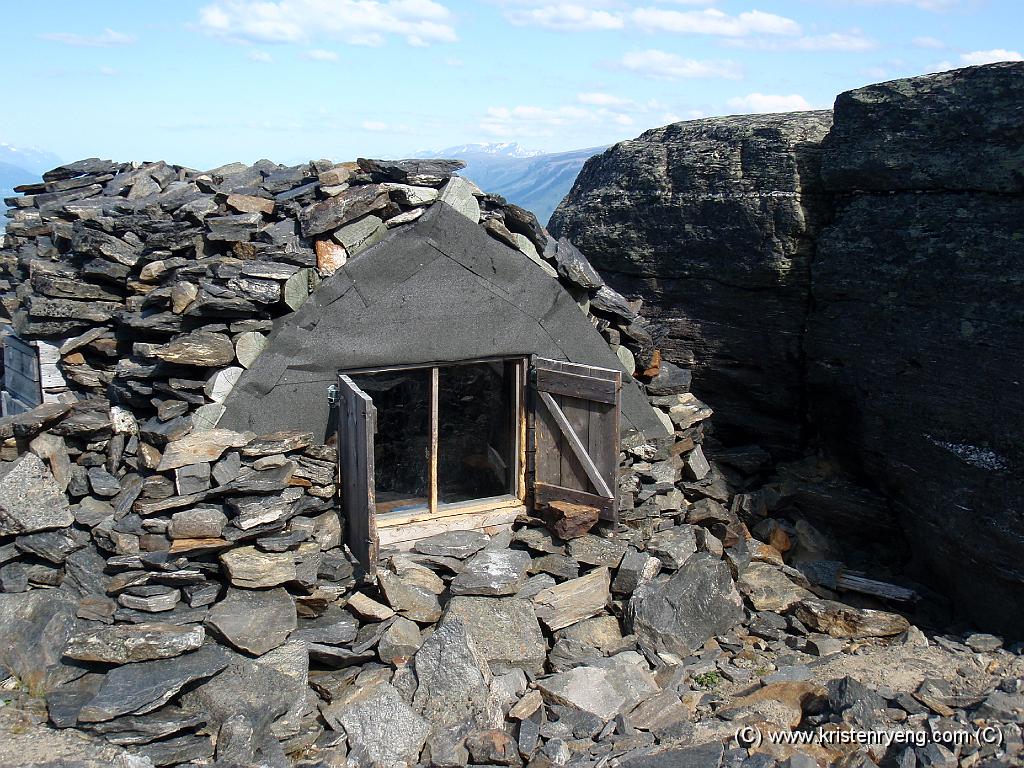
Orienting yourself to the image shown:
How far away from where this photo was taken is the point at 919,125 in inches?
398

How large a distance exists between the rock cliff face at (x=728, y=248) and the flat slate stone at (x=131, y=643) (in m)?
8.32

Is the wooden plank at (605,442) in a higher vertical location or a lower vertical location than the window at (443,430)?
higher

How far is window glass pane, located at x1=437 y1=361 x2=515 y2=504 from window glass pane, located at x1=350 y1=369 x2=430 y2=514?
1.08 ft

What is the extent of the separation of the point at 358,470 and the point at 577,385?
2466 mm

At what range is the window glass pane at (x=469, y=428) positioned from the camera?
13.0m

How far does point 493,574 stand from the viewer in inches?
327

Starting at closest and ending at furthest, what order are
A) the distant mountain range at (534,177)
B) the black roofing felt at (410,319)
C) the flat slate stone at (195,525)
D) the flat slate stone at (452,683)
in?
the flat slate stone at (452,683) < the flat slate stone at (195,525) < the black roofing felt at (410,319) < the distant mountain range at (534,177)

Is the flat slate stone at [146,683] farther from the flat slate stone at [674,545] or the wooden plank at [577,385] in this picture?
the flat slate stone at [674,545]

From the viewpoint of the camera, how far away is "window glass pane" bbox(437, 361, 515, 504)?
13004mm

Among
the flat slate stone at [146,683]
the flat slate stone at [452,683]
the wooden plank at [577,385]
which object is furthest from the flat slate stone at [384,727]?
the wooden plank at [577,385]

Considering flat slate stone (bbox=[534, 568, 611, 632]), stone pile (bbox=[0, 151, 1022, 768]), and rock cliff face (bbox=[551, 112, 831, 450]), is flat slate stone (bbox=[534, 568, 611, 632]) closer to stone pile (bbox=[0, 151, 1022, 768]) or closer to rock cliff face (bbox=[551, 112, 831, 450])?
stone pile (bbox=[0, 151, 1022, 768])

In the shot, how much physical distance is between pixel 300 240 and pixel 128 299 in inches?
73.1

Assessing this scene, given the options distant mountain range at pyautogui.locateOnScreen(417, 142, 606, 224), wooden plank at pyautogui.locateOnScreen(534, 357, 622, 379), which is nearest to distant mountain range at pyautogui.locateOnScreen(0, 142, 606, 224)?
distant mountain range at pyautogui.locateOnScreen(417, 142, 606, 224)

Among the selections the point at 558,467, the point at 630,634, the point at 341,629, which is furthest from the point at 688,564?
the point at 341,629
